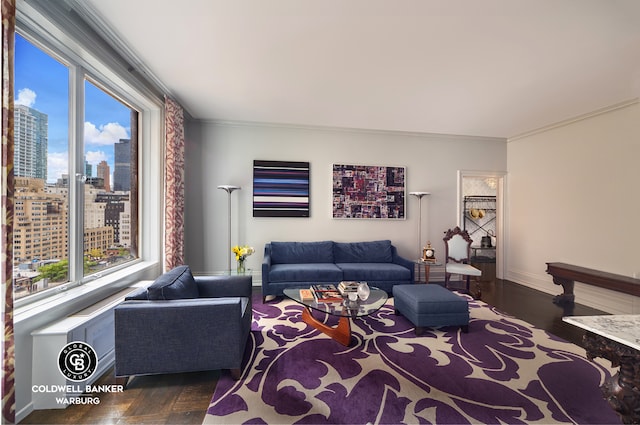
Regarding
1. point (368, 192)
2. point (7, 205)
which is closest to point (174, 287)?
point (7, 205)

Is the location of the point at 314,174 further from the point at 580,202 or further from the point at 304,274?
the point at 580,202

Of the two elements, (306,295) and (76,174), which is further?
(306,295)

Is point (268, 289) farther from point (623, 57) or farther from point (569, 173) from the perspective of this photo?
point (569, 173)

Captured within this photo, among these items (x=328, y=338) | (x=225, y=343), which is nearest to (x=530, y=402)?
(x=328, y=338)

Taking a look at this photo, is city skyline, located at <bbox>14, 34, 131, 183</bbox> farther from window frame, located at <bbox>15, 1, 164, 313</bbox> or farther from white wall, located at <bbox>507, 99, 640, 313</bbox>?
white wall, located at <bbox>507, 99, 640, 313</bbox>

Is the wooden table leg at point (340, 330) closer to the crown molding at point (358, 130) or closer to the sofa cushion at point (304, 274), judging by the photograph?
the sofa cushion at point (304, 274)

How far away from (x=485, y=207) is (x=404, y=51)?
5508mm

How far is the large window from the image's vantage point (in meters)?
1.79

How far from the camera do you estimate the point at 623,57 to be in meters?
2.43

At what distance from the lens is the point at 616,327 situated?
1.14m

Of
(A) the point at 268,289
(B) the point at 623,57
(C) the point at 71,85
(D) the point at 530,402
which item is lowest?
(D) the point at 530,402

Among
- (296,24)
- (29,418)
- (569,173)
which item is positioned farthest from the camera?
(569,173)

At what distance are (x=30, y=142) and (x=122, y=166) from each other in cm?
110

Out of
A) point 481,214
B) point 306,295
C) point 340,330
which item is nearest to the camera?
point 340,330
